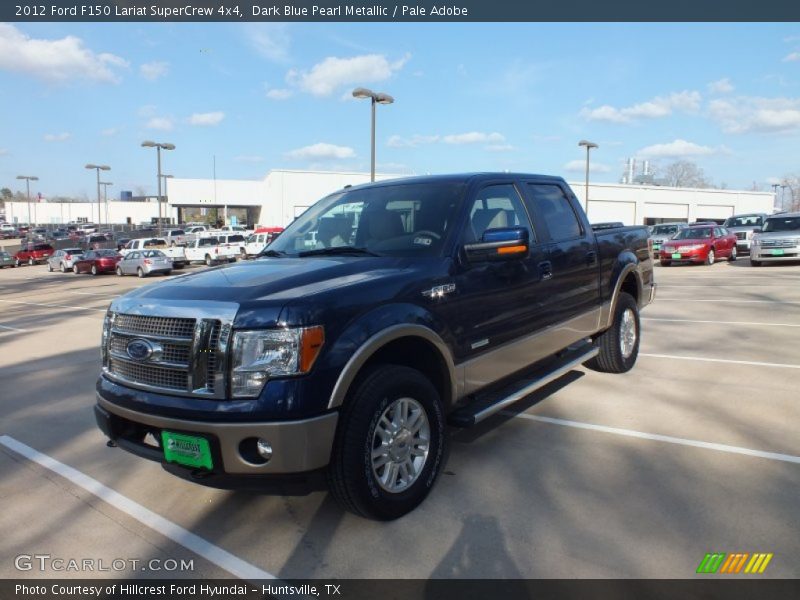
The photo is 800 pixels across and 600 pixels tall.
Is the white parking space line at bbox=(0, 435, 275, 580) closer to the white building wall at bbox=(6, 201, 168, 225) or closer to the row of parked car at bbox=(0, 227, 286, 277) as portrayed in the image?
the row of parked car at bbox=(0, 227, 286, 277)

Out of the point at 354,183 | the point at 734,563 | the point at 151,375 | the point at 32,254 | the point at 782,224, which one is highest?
the point at 354,183

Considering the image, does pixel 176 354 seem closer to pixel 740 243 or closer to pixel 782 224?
pixel 782 224

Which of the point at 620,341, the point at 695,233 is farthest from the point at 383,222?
the point at 695,233

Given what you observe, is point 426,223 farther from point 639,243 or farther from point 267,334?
point 639,243

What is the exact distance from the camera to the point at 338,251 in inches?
166

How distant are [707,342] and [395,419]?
634 cm

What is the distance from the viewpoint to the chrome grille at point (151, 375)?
315 cm

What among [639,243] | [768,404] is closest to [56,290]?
[639,243]

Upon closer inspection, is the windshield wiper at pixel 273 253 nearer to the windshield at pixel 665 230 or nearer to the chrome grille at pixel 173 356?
the chrome grille at pixel 173 356

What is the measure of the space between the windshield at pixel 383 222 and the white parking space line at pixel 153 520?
2.02 meters

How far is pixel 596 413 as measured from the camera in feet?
17.2

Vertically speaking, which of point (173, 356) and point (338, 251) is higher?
point (338, 251)

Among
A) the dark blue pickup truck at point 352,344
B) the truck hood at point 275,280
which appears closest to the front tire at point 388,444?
the dark blue pickup truck at point 352,344

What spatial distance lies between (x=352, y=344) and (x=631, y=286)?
472 centimetres
